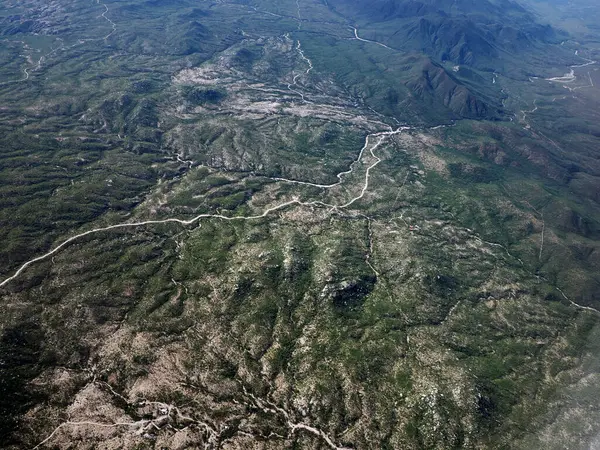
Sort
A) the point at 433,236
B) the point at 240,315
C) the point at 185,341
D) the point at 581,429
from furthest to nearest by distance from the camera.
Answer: the point at 433,236
the point at 240,315
the point at 185,341
the point at 581,429

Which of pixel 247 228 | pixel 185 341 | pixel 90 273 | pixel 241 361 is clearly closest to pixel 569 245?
pixel 247 228

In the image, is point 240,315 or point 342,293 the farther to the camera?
point 342,293

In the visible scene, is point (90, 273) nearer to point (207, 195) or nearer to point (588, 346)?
point (207, 195)

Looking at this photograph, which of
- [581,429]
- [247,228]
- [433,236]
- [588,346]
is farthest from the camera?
[433,236]

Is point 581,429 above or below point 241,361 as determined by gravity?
below

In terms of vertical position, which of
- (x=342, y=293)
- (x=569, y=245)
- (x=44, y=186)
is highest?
(x=44, y=186)

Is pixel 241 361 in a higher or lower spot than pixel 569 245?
higher

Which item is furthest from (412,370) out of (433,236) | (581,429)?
(433,236)

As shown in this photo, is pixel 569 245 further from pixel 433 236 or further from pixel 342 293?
pixel 342 293

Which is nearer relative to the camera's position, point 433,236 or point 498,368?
point 498,368
